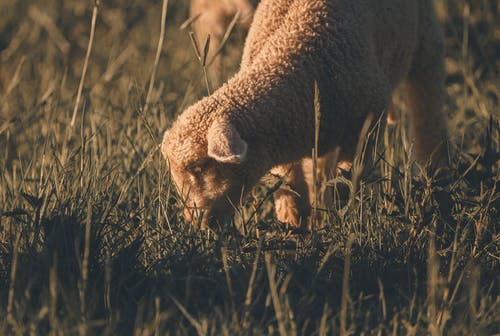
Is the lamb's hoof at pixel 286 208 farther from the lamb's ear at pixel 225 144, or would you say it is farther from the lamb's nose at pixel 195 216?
the lamb's ear at pixel 225 144

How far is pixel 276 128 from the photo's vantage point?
13.5 feet

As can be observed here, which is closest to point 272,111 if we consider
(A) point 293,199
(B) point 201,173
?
(B) point 201,173

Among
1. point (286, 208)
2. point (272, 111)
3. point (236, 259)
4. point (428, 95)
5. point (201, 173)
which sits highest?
point (428, 95)

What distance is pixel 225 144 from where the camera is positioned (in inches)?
145

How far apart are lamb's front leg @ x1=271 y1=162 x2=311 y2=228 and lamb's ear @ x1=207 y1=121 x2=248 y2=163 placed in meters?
0.99

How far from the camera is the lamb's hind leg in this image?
17.1 ft

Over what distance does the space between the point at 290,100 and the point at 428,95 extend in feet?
5.00

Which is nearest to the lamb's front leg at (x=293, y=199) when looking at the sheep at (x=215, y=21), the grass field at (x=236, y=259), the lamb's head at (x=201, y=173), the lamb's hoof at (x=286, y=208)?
the lamb's hoof at (x=286, y=208)

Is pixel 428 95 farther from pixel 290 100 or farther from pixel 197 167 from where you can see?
pixel 197 167

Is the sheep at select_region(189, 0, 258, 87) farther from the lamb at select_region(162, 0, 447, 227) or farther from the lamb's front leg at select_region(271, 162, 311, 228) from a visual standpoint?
the lamb at select_region(162, 0, 447, 227)

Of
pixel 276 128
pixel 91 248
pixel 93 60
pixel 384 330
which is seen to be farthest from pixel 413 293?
pixel 93 60

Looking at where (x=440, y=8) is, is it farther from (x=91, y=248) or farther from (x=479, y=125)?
(x=91, y=248)

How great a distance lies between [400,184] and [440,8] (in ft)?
11.2

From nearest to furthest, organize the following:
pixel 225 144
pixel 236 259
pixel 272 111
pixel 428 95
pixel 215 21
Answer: pixel 225 144 < pixel 236 259 < pixel 272 111 < pixel 428 95 < pixel 215 21
